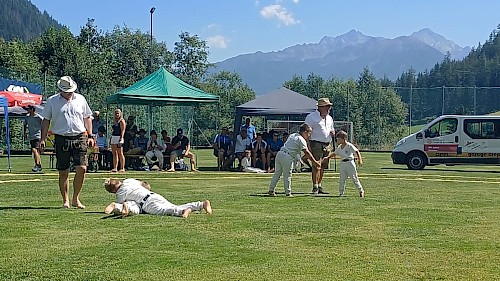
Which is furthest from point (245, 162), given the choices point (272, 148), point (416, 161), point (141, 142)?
point (416, 161)

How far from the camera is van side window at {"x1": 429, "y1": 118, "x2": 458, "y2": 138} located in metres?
24.7

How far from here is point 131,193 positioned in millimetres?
9711

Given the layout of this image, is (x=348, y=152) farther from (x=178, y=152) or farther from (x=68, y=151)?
(x=178, y=152)

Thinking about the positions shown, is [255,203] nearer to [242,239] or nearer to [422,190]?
[242,239]

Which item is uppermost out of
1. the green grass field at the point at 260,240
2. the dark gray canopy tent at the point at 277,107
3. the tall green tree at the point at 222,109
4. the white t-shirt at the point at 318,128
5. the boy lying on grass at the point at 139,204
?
the tall green tree at the point at 222,109

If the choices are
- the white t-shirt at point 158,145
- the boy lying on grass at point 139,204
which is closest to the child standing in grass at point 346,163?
the boy lying on grass at point 139,204

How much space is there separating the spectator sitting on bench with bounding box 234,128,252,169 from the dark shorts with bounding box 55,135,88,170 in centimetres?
1215

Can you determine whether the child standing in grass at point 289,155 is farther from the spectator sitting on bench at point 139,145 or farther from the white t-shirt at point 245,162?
the spectator sitting on bench at point 139,145

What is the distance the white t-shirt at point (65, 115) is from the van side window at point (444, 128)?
55.2ft

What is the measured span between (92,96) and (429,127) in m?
19.3

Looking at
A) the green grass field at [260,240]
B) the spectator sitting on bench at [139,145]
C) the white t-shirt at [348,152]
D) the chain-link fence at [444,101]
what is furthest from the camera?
the chain-link fence at [444,101]

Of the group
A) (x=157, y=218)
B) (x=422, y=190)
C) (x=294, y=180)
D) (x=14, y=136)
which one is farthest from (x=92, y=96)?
(x=157, y=218)

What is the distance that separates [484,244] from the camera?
25.3 feet

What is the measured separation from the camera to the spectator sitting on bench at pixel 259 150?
22.1 metres
